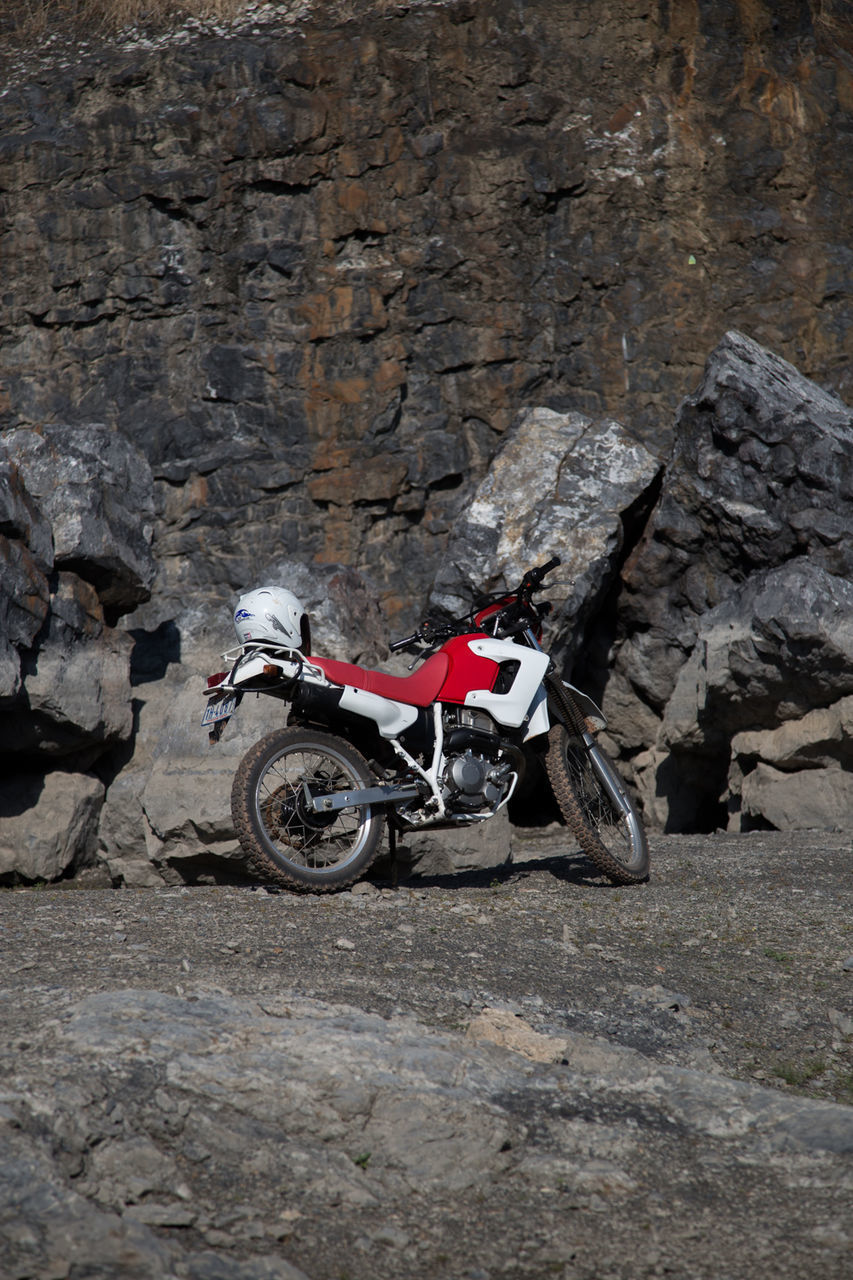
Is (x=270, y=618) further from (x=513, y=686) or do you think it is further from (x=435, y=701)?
(x=513, y=686)

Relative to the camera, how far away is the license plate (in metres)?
5.17

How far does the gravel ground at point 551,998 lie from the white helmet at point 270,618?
1.25 meters

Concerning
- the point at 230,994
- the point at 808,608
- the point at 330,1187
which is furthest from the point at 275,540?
the point at 330,1187

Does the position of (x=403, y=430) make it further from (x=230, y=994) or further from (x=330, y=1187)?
(x=330, y=1187)

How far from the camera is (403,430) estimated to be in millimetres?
13328

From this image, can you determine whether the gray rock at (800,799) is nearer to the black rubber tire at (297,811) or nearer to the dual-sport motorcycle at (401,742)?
the dual-sport motorcycle at (401,742)

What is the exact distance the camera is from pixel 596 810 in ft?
21.0

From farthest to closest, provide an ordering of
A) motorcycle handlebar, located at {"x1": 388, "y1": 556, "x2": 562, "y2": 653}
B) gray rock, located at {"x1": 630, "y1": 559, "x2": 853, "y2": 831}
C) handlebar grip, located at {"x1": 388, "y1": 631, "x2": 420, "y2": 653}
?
gray rock, located at {"x1": 630, "y1": 559, "x2": 853, "y2": 831} < motorcycle handlebar, located at {"x1": 388, "y1": 556, "x2": 562, "y2": 653} < handlebar grip, located at {"x1": 388, "y1": 631, "x2": 420, "y2": 653}

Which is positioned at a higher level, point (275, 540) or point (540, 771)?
point (275, 540)

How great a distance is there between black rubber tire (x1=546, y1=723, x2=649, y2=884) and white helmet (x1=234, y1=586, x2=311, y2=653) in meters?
1.60

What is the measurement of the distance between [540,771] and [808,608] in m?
3.42

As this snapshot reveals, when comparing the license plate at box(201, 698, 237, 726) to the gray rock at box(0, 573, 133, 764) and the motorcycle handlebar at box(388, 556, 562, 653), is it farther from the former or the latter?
the gray rock at box(0, 573, 133, 764)

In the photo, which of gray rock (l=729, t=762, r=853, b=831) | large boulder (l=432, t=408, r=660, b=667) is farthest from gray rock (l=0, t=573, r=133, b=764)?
gray rock (l=729, t=762, r=853, b=831)

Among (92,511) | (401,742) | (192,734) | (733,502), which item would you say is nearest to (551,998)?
(401,742)
